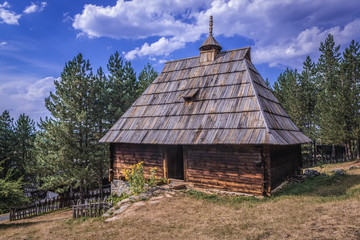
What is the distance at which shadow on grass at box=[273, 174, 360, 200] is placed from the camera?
948cm

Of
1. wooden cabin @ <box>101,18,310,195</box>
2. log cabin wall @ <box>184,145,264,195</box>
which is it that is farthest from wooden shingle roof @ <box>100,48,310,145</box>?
log cabin wall @ <box>184,145,264,195</box>

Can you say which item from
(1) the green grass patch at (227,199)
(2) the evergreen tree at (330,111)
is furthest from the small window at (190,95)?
(2) the evergreen tree at (330,111)

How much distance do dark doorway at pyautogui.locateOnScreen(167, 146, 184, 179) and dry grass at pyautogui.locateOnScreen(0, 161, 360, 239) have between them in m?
2.76

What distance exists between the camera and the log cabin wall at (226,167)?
395 inches

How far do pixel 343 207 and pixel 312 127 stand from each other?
24.5 meters

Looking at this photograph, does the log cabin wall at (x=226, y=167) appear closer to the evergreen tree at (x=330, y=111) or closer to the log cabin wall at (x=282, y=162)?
the log cabin wall at (x=282, y=162)

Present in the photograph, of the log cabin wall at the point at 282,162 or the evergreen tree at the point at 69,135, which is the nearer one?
the log cabin wall at the point at 282,162

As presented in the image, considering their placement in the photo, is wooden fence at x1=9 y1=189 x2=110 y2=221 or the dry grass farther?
wooden fence at x1=9 y1=189 x2=110 y2=221

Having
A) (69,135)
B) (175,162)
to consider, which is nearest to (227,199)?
(175,162)

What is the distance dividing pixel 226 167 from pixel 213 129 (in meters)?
1.84

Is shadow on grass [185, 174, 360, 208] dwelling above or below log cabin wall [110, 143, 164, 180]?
below

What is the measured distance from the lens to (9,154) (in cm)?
2838

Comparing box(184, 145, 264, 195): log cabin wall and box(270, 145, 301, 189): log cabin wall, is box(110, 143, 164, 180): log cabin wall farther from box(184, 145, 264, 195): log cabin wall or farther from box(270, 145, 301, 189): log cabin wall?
box(270, 145, 301, 189): log cabin wall

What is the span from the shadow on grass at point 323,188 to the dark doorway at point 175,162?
568 centimetres
